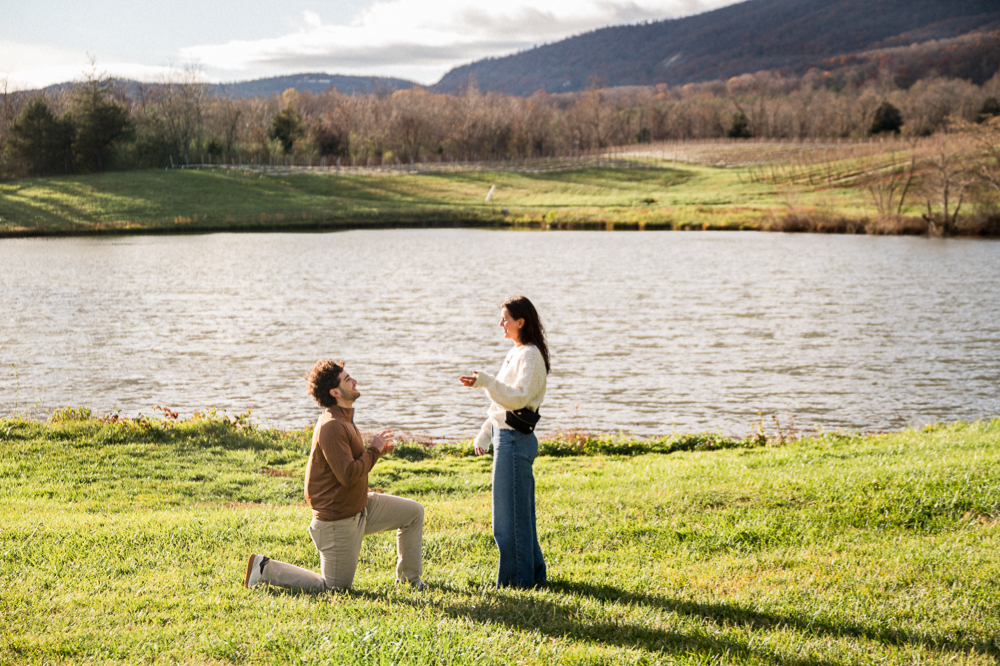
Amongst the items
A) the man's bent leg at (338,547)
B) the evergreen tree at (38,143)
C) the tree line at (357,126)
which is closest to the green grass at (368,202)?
the evergreen tree at (38,143)

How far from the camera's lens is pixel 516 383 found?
21.9ft

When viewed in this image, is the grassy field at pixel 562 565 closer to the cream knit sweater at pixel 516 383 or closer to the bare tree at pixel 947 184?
the cream knit sweater at pixel 516 383

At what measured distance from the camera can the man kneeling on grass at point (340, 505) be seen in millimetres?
6281

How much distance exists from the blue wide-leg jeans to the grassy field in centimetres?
32

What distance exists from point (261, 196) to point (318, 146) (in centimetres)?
4747

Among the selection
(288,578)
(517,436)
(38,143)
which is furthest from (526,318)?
(38,143)

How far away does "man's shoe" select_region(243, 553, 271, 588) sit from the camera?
6.70m

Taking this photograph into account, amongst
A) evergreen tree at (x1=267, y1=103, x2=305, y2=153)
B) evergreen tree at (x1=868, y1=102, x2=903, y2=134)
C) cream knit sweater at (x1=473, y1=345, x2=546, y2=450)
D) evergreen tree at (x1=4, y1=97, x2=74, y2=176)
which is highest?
evergreen tree at (x1=868, y1=102, x2=903, y2=134)

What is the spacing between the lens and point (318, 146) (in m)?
128

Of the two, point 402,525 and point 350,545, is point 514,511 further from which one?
point 350,545

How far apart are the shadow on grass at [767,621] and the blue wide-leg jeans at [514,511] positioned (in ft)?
1.10

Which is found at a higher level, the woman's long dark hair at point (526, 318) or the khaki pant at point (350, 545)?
the woman's long dark hair at point (526, 318)

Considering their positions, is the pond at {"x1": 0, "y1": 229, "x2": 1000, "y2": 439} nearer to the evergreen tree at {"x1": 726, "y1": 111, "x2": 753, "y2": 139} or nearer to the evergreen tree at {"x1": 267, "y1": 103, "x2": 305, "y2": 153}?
the evergreen tree at {"x1": 267, "y1": 103, "x2": 305, "y2": 153}

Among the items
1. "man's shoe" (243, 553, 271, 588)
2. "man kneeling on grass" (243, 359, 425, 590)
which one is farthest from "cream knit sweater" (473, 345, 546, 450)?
"man's shoe" (243, 553, 271, 588)
